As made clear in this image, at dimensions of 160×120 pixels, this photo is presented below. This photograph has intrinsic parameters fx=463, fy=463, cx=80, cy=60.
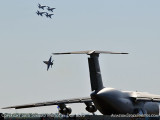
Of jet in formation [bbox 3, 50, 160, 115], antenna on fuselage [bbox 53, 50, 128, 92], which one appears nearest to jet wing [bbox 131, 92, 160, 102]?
jet in formation [bbox 3, 50, 160, 115]

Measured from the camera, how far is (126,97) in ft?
243

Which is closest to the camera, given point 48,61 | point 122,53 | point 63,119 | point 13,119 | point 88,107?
point 13,119

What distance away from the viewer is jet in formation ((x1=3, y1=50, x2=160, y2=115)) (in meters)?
67.0

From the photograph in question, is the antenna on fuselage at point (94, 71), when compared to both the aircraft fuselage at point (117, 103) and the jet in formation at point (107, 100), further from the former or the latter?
the aircraft fuselage at point (117, 103)

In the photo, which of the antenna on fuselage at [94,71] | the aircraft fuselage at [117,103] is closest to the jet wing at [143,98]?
the aircraft fuselage at [117,103]

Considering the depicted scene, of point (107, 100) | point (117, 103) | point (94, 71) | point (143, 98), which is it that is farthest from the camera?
point (143, 98)

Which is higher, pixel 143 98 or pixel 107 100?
pixel 143 98

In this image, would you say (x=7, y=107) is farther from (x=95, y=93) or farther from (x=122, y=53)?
(x=122, y=53)

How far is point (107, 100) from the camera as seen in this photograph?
219 ft

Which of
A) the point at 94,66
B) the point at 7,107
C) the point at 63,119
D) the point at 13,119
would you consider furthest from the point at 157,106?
the point at 13,119

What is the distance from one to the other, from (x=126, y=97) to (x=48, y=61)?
43.6m

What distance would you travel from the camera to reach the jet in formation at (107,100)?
67.0 meters

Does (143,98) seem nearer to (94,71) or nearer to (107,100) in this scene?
(107,100)

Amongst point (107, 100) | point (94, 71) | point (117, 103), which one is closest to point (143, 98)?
point (117, 103)
